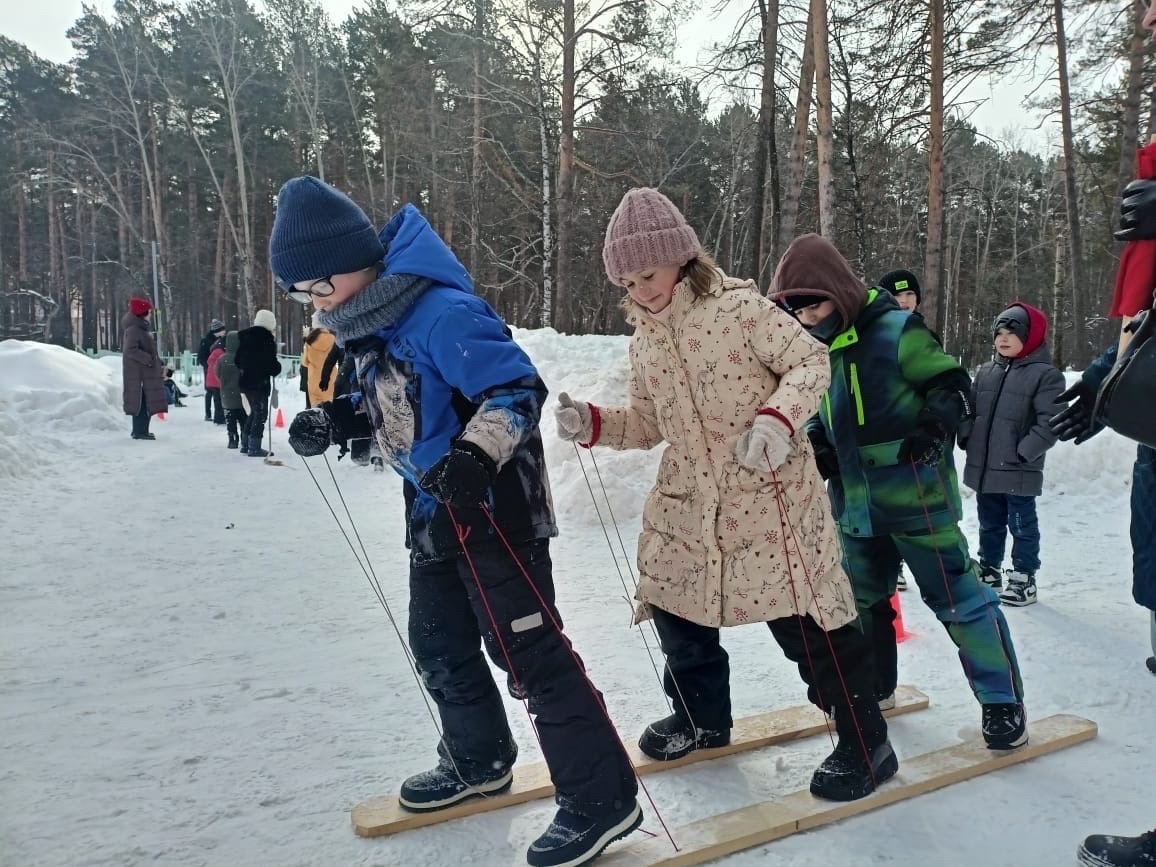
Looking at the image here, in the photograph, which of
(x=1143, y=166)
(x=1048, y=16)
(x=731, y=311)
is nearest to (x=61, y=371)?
(x=731, y=311)

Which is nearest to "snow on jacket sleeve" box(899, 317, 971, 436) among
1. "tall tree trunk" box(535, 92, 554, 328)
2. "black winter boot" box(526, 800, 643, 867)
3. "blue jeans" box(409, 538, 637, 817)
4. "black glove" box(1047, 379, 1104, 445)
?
"black glove" box(1047, 379, 1104, 445)

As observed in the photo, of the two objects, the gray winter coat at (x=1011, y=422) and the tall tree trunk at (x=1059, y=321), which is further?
the tall tree trunk at (x=1059, y=321)

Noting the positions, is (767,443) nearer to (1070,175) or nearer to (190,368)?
(1070,175)

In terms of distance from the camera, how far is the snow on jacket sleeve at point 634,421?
2.63 meters

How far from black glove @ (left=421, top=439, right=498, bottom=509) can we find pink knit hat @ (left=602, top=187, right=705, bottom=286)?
2.63ft

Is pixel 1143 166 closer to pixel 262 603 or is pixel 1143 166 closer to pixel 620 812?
pixel 620 812

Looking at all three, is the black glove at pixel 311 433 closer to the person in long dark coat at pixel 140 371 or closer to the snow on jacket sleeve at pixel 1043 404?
the snow on jacket sleeve at pixel 1043 404

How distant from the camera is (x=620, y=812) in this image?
214 centimetres

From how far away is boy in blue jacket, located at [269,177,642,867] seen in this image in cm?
209

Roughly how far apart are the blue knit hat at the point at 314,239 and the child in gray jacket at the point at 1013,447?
372cm

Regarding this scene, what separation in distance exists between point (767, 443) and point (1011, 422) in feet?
10.8

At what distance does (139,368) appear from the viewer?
11.1 m

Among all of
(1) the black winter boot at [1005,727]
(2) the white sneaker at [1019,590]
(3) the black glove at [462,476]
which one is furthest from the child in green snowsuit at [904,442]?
(2) the white sneaker at [1019,590]

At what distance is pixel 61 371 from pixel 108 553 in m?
9.29
